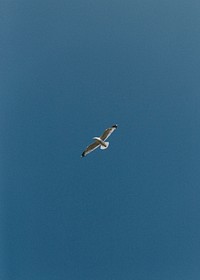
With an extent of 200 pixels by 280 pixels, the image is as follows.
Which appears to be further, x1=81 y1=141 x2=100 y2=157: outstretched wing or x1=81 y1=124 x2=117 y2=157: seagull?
x1=81 y1=141 x2=100 y2=157: outstretched wing

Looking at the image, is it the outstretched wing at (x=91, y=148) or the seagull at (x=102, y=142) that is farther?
the outstretched wing at (x=91, y=148)

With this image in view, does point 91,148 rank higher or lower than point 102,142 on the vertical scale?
higher

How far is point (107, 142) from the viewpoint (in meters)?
50.4

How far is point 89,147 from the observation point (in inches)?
2012

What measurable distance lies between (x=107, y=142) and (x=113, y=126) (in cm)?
123

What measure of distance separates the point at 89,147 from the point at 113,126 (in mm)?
2396

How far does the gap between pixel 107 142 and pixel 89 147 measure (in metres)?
1.52

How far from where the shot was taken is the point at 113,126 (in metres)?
50.5

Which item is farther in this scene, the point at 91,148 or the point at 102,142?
the point at 91,148
